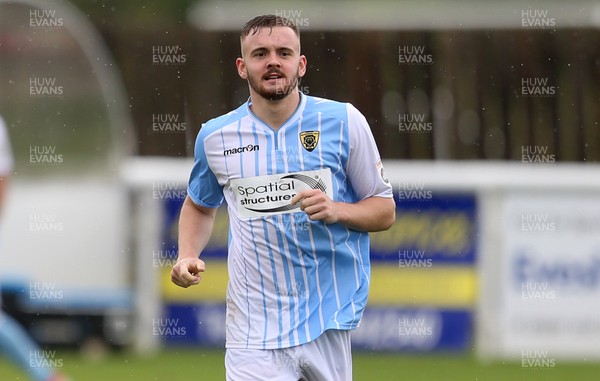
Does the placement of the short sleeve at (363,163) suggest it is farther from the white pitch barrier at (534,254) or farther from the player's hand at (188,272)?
the white pitch barrier at (534,254)

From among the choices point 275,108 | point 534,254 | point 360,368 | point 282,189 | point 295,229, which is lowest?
point 360,368

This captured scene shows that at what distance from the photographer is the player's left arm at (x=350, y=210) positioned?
456 cm

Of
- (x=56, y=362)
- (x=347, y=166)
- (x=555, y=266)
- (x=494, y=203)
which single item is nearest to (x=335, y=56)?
(x=494, y=203)

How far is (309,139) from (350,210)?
0.30 meters

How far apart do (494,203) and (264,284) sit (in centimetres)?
599

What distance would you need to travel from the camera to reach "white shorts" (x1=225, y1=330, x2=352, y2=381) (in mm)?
4750

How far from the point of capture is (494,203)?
10609 mm

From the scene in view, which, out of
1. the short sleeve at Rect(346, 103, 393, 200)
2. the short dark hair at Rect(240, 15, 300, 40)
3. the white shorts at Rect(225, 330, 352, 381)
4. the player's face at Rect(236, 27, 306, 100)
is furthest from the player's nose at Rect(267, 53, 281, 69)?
the white shorts at Rect(225, 330, 352, 381)

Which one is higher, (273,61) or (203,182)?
(273,61)

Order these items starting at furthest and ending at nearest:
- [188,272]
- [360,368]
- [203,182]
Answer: [360,368]
[203,182]
[188,272]

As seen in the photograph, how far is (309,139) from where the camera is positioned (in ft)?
15.9

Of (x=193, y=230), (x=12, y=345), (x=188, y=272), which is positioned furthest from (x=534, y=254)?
(x=188, y=272)

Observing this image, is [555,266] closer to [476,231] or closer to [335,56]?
[476,231]

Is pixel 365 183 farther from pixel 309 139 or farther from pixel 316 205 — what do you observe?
pixel 316 205
